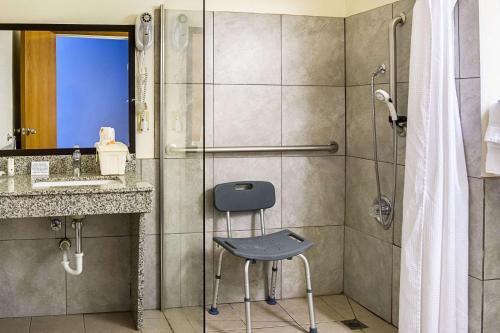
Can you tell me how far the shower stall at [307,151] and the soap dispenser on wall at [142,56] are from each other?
95mm

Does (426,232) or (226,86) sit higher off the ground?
(226,86)

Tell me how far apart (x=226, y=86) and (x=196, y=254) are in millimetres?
1300

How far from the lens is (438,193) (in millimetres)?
2715

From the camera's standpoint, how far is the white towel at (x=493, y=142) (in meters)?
2.56

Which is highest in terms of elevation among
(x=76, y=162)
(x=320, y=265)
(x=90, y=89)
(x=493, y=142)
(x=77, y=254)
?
(x=90, y=89)

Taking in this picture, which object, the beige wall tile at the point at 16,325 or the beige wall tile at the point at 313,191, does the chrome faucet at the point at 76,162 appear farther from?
the beige wall tile at the point at 313,191

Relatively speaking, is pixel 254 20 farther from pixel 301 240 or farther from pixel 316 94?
pixel 301 240

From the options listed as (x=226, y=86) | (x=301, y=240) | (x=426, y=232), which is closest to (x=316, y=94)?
(x=226, y=86)

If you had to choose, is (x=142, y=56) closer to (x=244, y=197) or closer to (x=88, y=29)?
(x=88, y=29)

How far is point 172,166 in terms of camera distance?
3.26 metres

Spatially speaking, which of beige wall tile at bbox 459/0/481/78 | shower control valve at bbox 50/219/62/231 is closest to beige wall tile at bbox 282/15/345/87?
beige wall tile at bbox 459/0/481/78

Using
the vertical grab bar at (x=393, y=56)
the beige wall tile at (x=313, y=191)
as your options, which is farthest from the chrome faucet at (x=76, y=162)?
the vertical grab bar at (x=393, y=56)

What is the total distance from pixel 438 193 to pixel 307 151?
4.13 ft

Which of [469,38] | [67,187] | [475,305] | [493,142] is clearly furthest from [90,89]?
[475,305]
